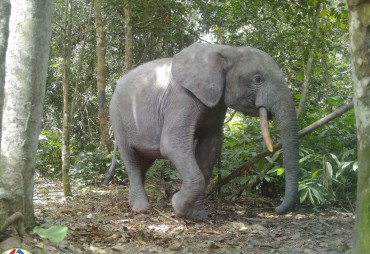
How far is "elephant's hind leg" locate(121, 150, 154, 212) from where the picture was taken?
7027 millimetres

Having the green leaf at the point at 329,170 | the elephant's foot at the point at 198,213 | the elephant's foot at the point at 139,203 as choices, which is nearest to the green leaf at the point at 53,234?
Result: the elephant's foot at the point at 198,213

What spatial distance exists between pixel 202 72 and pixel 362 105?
3440 millimetres

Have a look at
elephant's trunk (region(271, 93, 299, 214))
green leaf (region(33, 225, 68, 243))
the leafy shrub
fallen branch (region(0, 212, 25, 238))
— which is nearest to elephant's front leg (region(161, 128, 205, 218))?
elephant's trunk (region(271, 93, 299, 214))

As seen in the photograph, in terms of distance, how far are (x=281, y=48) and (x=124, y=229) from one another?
5.62 metres

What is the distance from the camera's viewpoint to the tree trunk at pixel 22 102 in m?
4.27

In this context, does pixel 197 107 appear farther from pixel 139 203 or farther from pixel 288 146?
pixel 139 203

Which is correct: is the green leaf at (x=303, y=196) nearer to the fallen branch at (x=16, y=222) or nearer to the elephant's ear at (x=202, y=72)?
the elephant's ear at (x=202, y=72)

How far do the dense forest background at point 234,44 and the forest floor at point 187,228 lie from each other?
1.30 feet

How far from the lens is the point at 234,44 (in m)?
Result: 11.1

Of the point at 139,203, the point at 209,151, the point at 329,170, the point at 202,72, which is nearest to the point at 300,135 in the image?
the point at 329,170

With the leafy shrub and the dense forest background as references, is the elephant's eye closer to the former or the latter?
the dense forest background

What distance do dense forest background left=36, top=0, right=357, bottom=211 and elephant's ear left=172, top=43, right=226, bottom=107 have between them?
4.80ft

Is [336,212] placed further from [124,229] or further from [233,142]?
[124,229]

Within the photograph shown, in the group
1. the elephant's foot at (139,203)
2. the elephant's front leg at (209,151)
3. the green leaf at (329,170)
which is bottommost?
the elephant's foot at (139,203)
